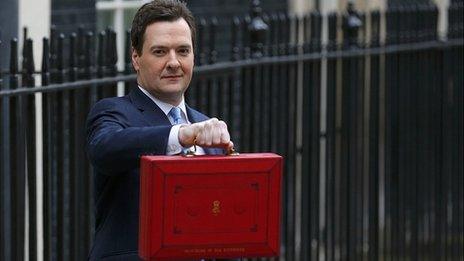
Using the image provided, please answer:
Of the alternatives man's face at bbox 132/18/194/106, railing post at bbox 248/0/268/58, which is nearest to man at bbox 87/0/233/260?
man's face at bbox 132/18/194/106

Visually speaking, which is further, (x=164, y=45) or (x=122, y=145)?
(x=164, y=45)

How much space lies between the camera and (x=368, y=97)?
8.84 metres

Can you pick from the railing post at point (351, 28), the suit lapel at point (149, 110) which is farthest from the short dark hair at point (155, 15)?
the railing post at point (351, 28)

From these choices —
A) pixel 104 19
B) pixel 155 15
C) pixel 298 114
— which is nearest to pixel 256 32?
pixel 298 114

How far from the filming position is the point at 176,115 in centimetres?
460

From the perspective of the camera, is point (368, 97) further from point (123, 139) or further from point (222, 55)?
point (123, 139)

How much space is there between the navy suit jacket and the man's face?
92 millimetres

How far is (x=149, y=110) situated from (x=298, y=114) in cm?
361

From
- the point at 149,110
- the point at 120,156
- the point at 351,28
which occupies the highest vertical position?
the point at 351,28

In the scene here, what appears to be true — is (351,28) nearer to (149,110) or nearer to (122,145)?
(149,110)

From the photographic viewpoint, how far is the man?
438cm

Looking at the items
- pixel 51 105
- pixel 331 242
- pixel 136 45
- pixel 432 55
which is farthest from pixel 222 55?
pixel 136 45

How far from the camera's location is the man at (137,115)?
4.38 m

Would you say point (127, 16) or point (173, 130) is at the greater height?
point (127, 16)
